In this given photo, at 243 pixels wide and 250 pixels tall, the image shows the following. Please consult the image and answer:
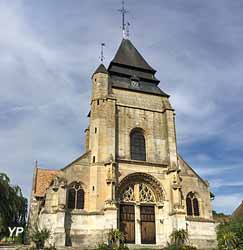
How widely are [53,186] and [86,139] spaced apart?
33.3 feet

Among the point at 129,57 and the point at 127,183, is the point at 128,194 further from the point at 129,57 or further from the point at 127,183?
the point at 129,57

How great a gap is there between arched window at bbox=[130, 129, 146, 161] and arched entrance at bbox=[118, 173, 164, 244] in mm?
1753

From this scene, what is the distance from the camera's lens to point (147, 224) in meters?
25.0

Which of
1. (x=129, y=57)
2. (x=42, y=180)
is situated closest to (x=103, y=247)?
(x=42, y=180)

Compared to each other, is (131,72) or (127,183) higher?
(131,72)

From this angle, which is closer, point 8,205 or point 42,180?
point 8,205

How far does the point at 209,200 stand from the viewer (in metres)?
27.2

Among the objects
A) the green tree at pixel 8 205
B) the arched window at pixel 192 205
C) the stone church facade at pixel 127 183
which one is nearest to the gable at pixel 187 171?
the stone church facade at pixel 127 183

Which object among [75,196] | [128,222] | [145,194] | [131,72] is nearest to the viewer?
[75,196]

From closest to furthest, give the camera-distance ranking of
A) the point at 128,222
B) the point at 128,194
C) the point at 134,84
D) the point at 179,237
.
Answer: the point at 179,237 → the point at 128,222 → the point at 128,194 → the point at 134,84

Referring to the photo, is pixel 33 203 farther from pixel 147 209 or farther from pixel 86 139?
pixel 147 209

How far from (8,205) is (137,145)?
12482 mm

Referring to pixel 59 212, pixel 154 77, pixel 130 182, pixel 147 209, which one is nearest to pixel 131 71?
pixel 154 77

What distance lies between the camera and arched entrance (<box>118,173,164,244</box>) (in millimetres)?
24344
